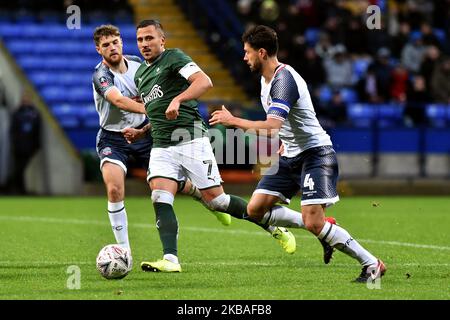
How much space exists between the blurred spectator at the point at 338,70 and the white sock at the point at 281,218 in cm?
1322

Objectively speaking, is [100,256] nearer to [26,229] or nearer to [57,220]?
[26,229]

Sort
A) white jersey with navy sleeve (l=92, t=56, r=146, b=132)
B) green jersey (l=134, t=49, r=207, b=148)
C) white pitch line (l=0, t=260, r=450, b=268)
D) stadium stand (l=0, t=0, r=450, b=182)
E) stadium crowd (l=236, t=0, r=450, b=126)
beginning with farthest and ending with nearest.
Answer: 1. stadium crowd (l=236, t=0, r=450, b=126)
2. stadium stand (l=0, t=0, r=450, b=182)
3. white jersey with navy sleeve (l=92, t=56, r=146, b=132)
4. white pitch line (l=0, t=260, r=450, b=268)
5. green jersey (l=134, t=49, r=207, b=148)

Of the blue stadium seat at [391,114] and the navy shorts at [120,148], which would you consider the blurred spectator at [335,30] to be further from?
the navy shorts at [120,148]

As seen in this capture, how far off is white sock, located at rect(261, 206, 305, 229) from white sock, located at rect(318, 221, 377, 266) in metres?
1.19

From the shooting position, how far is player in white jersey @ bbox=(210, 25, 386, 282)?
28.8 ft

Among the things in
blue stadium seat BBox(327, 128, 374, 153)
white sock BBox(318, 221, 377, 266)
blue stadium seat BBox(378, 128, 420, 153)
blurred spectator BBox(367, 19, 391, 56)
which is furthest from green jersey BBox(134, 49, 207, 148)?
blurred spectator BBox(367, 19, 391, 56)

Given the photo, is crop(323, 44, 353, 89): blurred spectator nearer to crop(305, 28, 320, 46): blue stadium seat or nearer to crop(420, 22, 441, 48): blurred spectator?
crop(305, 28, 320, 46): blue stadium seat

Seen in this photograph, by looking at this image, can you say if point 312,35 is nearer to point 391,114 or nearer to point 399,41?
point 399,41

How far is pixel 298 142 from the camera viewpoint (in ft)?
30.2

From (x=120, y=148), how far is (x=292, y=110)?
86.1 inches

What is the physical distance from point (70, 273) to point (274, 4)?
14.8 m

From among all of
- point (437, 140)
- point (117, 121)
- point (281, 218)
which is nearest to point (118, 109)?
point (117, 121)

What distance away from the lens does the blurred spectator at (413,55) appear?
24172mm

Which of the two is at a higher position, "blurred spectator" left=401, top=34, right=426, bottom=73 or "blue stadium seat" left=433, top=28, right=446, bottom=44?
"blue stadium seat" left=433, top=28, right=446, bottom=44
